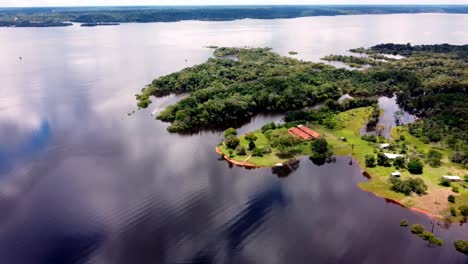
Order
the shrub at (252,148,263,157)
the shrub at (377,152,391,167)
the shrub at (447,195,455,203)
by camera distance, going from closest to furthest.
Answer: the shrub at (447,195,455,203) → the shrub at (377,152,391,167) → the shrub at (252,148,263,157)

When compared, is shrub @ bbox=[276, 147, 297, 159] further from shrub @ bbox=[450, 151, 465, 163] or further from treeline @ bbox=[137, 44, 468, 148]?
shrub @ bbox=[450, 151, 465, 163]

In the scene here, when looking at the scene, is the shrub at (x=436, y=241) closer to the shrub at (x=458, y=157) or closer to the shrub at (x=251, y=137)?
the shrub at (x=458, y=157)

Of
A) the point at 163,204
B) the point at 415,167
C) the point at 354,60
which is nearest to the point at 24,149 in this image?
the point at 163,204

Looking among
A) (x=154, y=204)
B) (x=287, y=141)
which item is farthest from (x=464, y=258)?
(x=154, y=204)

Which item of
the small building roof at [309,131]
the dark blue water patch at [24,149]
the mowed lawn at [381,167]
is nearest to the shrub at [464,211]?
the mowed lawn at [381,167]

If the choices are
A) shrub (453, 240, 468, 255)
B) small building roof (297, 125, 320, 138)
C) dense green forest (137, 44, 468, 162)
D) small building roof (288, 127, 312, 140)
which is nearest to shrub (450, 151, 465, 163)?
dense green forest (137, 44, 468, 162)

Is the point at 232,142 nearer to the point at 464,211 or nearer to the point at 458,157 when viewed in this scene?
the point at 464,211

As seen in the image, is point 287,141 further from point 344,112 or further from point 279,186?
point 344,112
